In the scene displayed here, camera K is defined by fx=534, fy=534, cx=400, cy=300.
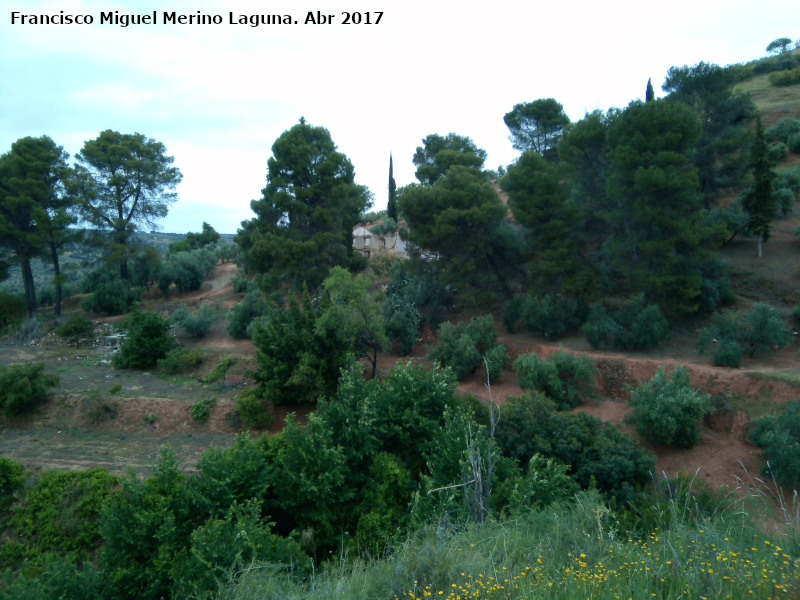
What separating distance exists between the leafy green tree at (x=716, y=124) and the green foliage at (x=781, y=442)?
12.9m

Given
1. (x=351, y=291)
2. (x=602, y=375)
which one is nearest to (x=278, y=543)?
(x=351, y=291)

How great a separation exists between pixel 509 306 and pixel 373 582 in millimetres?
18685

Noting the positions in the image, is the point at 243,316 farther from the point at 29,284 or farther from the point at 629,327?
the point at 629,327

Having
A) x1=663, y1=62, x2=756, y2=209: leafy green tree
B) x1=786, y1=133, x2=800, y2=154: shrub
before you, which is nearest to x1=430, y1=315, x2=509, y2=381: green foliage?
x1=663, y1=62, x2=756, y2=209: leafy green tree

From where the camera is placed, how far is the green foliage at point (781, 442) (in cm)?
1195

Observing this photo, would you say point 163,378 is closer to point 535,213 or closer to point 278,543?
point 278,543

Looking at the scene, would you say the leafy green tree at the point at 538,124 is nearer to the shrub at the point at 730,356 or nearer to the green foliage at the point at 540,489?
the shrub at the point at 730,356

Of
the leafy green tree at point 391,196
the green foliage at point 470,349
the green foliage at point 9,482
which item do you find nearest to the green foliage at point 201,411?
the green foliage at point 9,482

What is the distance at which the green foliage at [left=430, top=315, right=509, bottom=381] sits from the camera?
19.5 meters

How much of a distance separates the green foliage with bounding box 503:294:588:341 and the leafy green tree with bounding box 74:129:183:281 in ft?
76.6

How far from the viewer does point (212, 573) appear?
7.93 metres

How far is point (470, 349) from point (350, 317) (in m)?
4.56

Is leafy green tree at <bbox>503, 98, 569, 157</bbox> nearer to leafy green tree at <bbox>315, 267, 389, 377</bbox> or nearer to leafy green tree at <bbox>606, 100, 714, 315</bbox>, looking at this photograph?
leafy green tree at <bbox>606, 100, 714, 315</bbox>

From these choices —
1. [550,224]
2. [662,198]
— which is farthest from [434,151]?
[662,198]
